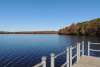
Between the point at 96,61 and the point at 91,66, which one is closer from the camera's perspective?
the point at 91,66

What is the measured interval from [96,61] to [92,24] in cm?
18794

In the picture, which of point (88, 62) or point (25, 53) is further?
point (25, 53)

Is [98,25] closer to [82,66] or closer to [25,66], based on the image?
[25,66]

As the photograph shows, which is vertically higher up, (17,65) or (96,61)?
(96,61)

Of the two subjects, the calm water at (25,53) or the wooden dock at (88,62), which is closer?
the wooden dock at (88,62)

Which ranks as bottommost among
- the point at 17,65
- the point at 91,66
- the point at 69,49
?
the point at 17,65

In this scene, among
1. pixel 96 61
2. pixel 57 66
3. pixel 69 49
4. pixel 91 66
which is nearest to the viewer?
pixel 69 49

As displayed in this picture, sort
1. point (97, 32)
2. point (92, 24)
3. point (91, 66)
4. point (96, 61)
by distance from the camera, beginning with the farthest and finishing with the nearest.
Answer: point (92, 24), point (97, 32), point (96, 61), point (91, 66)

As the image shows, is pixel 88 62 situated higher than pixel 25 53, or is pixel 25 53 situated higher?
pixel 88 62

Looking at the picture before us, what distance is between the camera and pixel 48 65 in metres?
27.2

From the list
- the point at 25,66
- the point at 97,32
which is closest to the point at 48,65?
the point at 25,66

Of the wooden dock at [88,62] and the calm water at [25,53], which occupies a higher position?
the wooden dock at [88,62]

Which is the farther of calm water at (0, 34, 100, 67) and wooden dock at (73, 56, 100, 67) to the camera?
calm water at (0, 34, 100, 67)

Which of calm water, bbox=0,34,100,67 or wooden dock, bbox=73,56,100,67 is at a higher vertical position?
wooden dock, bbox=73,56,100,67
